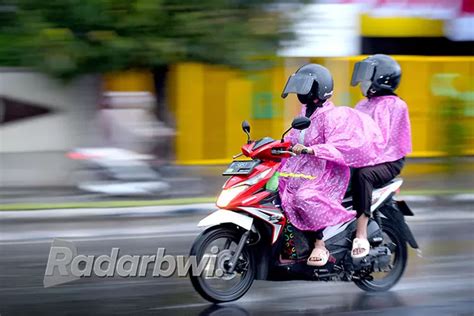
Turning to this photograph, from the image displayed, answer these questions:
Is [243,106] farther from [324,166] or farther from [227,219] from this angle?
[227,219]

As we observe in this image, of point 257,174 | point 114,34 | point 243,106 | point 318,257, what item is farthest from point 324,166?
point 243,106

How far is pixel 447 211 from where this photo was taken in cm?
1176

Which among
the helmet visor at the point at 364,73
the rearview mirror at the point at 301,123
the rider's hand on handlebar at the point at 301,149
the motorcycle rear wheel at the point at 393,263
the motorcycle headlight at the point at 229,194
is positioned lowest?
the motorcycle rear wheel at the point at 393,263

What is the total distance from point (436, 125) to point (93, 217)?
22.5ft

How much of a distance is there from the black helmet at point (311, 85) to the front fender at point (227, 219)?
0.99m

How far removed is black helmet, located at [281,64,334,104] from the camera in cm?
705

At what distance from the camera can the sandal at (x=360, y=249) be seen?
729cm

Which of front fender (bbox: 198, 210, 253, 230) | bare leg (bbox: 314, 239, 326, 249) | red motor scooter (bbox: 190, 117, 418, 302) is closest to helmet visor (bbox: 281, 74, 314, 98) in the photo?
red motor scooter (bbox: 190, 117, 418, 302)

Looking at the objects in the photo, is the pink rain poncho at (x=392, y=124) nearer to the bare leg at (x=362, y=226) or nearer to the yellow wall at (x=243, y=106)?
the bare leg at (x=362, y=226)

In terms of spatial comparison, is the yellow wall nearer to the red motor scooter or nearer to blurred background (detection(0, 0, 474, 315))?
blurred background (detection(0, 0, 474, 315))

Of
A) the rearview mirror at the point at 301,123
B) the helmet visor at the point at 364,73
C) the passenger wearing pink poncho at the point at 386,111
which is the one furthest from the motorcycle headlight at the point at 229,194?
the helmet visor at the point at 364,73

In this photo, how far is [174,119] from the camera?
14562mm

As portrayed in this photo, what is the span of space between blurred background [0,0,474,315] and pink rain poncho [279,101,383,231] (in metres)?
0.67

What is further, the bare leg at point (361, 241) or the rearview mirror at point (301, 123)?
the bare leg at point (361, 241)
